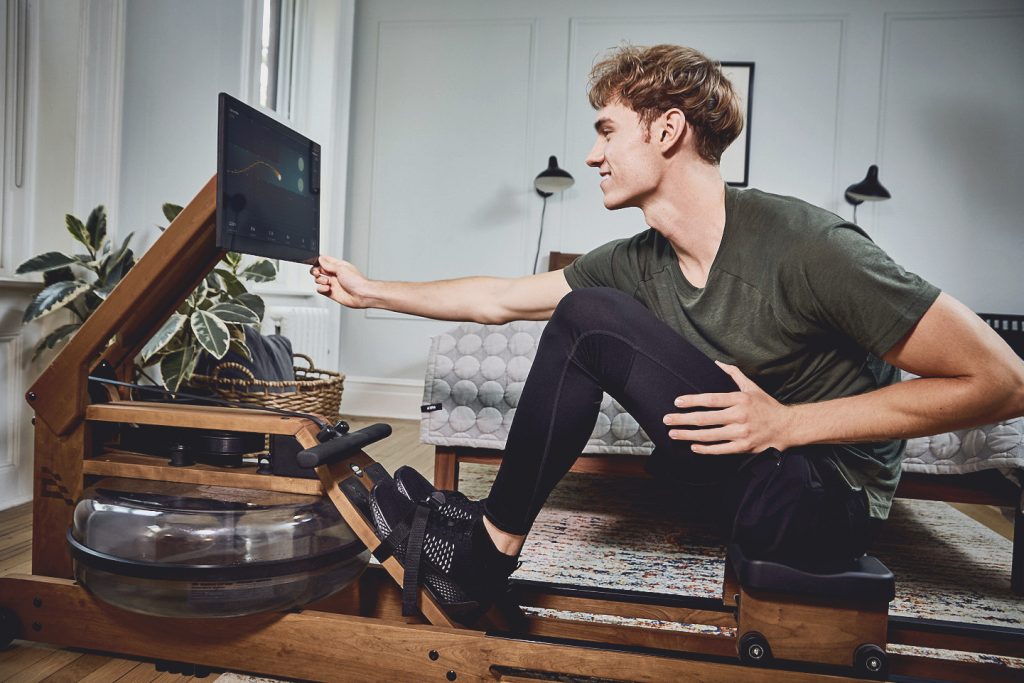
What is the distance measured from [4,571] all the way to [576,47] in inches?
154

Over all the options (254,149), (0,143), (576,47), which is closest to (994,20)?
(576,47)

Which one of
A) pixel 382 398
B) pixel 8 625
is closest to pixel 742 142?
pixel 382 398

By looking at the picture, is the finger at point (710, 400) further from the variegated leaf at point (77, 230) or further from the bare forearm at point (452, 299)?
the variegated leaf at point (77, 230)

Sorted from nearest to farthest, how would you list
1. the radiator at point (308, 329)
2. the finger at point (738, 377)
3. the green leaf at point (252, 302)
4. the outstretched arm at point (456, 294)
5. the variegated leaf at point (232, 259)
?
the finger at point (738, 377) < the outstretched arm at point (456, 294) < the green leaf at point (252, 302) < the variegated leaf at point (232, 259) < the radiator at point (308, 329)

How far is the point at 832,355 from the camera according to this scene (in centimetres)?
110

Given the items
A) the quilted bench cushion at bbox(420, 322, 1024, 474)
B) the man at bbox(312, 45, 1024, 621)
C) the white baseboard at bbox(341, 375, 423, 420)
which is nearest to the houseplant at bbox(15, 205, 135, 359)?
the quilted bench cushion at bbox(420, 322, 1024, 474)

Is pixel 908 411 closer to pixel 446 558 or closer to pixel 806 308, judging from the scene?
pixel 806 308

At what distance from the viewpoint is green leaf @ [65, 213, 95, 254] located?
212 centimetres

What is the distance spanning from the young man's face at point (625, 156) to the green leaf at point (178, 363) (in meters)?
1.51

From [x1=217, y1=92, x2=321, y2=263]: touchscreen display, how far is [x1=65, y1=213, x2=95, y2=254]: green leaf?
1168 millimetres

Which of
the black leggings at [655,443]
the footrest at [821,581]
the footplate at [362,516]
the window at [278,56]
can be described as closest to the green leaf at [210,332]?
the footplate at [362,516]

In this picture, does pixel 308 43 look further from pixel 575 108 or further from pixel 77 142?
pixel 77 142

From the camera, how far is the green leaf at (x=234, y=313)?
2.25 meters

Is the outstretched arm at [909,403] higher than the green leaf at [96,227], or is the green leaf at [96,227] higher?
the green leaf at [96,227]
